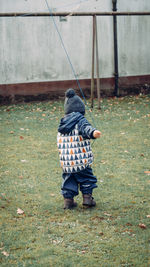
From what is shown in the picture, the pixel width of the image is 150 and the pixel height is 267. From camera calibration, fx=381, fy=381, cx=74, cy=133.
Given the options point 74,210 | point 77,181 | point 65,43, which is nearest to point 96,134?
point 77,181

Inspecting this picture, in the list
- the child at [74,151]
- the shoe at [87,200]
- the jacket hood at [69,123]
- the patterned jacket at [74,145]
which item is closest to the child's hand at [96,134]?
the child at [74,151]

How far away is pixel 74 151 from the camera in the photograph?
420 cm

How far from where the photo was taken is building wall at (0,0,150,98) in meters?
12.5

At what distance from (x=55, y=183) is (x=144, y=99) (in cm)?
821

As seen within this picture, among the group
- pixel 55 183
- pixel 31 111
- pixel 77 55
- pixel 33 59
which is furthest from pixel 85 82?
pixel 55 183

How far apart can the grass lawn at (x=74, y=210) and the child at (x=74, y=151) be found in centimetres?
25

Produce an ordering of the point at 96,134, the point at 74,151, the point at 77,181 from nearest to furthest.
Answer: the point at 96,134 → the point at 74,151 → the point at 77,181

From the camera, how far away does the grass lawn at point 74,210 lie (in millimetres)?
3391

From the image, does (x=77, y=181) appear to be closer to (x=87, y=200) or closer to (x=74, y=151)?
(x=87, y=200)

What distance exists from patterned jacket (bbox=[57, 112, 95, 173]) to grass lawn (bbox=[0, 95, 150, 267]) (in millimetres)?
559

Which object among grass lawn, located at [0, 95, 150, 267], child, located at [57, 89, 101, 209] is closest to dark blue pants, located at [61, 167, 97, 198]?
child, located at [57, 89, 101, 209]

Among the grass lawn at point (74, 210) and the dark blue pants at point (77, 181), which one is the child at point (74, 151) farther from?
the grass lawn at point (74, 210)

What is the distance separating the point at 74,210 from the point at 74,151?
0.71 m

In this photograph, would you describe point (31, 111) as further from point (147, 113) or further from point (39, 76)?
point (147, 113)
